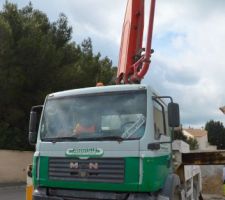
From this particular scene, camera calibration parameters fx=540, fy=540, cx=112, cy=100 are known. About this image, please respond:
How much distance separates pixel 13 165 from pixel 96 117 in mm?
20891

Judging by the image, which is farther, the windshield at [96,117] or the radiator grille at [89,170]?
the windshield at [96,117]

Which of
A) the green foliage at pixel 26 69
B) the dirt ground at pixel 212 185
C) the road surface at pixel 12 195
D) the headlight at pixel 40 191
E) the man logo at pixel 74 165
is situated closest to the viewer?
the man logo at pixel 74 165

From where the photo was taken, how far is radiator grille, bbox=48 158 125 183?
27.9ft

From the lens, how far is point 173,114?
29.3ft

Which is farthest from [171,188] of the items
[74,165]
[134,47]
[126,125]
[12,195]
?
[12,195]

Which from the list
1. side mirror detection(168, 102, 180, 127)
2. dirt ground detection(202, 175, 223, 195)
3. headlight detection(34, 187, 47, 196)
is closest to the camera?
side mirror detection(168, 102, 180, 127)

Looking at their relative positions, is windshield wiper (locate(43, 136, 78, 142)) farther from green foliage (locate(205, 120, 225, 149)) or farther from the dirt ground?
green foliage (locate(205, 120, 225, 149))

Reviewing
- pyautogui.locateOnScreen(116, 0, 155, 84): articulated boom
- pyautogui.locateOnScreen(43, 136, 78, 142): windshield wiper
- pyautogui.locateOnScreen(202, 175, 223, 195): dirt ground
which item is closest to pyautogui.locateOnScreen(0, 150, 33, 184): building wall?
pyautogui.locateOnScreen(202, 175, 223, 195): dirt ground

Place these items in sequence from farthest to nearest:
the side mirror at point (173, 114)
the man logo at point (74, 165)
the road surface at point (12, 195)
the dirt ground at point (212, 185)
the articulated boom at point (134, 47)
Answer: the dirt ground at point (212, 185)
the road surface at point (12, 195)
the articulated boom at point (134, 47)
the side mirror at point (173, 114)
the man logo at point (74, 165)

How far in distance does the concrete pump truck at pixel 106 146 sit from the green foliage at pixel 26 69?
731 inches

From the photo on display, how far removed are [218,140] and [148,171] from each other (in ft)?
297

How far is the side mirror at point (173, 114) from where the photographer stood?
8.91 metres

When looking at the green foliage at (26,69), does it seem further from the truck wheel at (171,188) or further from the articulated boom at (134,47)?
the truck wheel at (171,188)

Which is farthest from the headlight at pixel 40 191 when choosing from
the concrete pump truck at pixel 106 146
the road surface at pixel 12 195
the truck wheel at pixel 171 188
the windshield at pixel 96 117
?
the road surface at pixel 12 195
